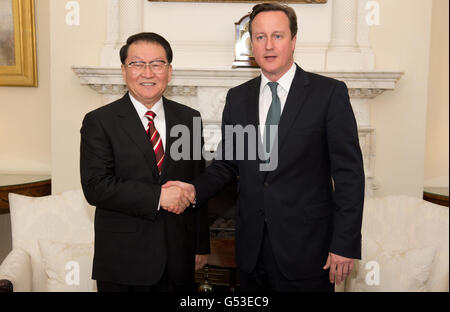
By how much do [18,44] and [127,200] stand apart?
285cm

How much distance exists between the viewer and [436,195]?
3.21 meters

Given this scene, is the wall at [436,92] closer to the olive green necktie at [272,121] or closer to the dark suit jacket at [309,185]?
the dark suit jacket at [309,185]

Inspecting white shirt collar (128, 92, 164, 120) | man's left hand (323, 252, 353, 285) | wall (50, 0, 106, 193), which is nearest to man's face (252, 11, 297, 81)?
white shirt collar (128, 92, 164, 120)

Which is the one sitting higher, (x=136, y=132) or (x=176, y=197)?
(x=136, y=132)

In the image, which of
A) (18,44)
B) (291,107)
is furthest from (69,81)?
(291,107)

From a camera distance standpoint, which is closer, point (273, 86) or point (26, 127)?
point (273, 86)

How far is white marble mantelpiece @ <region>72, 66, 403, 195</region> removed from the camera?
127 inches

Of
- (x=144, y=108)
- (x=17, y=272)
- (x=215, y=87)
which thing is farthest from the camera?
(x=215, y=87)

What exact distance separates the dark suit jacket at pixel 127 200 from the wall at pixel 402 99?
2144 millimetres

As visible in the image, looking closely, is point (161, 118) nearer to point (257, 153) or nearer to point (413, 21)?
point (257, 153)

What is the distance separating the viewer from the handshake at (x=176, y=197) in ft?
6.15

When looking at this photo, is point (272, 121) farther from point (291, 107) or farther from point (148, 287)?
point (148, 287)

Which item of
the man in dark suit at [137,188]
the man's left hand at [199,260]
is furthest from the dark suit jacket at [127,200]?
the man's left hand at [199,260]

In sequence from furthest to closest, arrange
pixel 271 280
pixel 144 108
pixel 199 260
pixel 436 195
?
1. pixel 436 195
2. pixel 199 260
3. pixel 144 108
4. pixel 271 280
